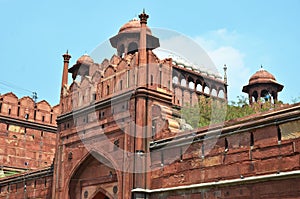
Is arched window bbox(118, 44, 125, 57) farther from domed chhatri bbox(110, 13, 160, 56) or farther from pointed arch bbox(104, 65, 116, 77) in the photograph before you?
pointed arch bbox(104, 65, 116, 77)

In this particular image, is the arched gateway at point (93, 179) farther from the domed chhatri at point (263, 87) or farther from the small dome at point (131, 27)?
the domed chhatri at point (263, 87)

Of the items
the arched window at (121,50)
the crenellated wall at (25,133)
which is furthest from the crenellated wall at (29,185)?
the arched window at (121,50)

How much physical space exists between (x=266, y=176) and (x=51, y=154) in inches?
544

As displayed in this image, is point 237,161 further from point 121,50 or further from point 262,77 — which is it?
point 262,77

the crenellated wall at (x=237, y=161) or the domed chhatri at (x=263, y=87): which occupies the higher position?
the domed chhatri at (x=263, y=87)

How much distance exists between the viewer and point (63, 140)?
1316 cm

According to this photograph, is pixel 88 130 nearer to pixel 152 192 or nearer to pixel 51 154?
pixel 152 192

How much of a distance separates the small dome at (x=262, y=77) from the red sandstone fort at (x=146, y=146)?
700 cm

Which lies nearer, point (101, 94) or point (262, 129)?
point (262, 129)

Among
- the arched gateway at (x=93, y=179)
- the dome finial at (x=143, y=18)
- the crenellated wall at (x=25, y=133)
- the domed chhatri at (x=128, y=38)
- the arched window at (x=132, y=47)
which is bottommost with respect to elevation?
the arched gateway at (x=93, y=179)

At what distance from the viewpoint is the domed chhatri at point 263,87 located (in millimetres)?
19703

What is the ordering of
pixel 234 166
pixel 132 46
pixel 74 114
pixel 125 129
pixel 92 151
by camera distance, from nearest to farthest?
pixel 234 166 → pixel 125 129 → pixel 92 151 → pixel 74 114 → pixel 132 46

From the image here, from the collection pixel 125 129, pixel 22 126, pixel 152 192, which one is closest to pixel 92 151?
pixel 125 129

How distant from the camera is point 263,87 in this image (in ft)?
64.8
